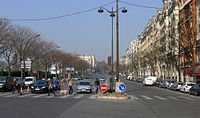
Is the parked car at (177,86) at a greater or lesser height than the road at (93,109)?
greater

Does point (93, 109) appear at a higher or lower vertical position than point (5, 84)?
lower

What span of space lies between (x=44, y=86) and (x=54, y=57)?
57.6 m

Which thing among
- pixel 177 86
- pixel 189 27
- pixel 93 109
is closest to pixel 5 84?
pixel 93 109

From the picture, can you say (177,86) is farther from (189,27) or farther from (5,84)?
(5,84)

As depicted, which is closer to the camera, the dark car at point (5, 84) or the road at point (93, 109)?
the road at point (93, 109)

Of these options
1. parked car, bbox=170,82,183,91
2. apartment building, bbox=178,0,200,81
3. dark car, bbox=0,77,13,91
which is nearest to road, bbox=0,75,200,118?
dark car, bbox=0,77,13,91

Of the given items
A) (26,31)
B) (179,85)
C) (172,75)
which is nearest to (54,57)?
(26,31)

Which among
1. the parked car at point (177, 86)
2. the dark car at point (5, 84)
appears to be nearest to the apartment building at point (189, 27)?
the parked car at point (177, 86)

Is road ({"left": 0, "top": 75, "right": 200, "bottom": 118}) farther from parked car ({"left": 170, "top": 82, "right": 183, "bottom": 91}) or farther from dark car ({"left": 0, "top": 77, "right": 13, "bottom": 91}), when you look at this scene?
parked car ({"left": 170, "top": 82, "right": 183, "bottom": 91})

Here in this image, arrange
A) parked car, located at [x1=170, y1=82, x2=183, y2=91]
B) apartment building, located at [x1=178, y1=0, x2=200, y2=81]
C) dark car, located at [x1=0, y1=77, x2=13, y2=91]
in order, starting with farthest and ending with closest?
apartment building, located at [x1=178, y1=0, x2=200, y2=81]
parked car, located at [x1=170, y1=82, x2=183, y2=91]
dark car, located at [x1=0, y1=77, x2=13, y2=91]

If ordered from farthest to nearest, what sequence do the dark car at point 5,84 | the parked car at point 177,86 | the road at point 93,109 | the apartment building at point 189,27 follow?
the apartment building at point 189,27 → the parked car at point 177,86 → the dark car at point 5,84 → the road at point 93,109

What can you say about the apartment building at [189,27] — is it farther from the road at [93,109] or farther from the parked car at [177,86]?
the road at [93,109]

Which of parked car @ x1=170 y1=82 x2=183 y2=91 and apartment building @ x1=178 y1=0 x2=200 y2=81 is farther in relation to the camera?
apartment building @ x1=178 y1=0 x2=200 y2=81

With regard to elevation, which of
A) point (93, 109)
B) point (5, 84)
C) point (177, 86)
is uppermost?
point (5, 84)
